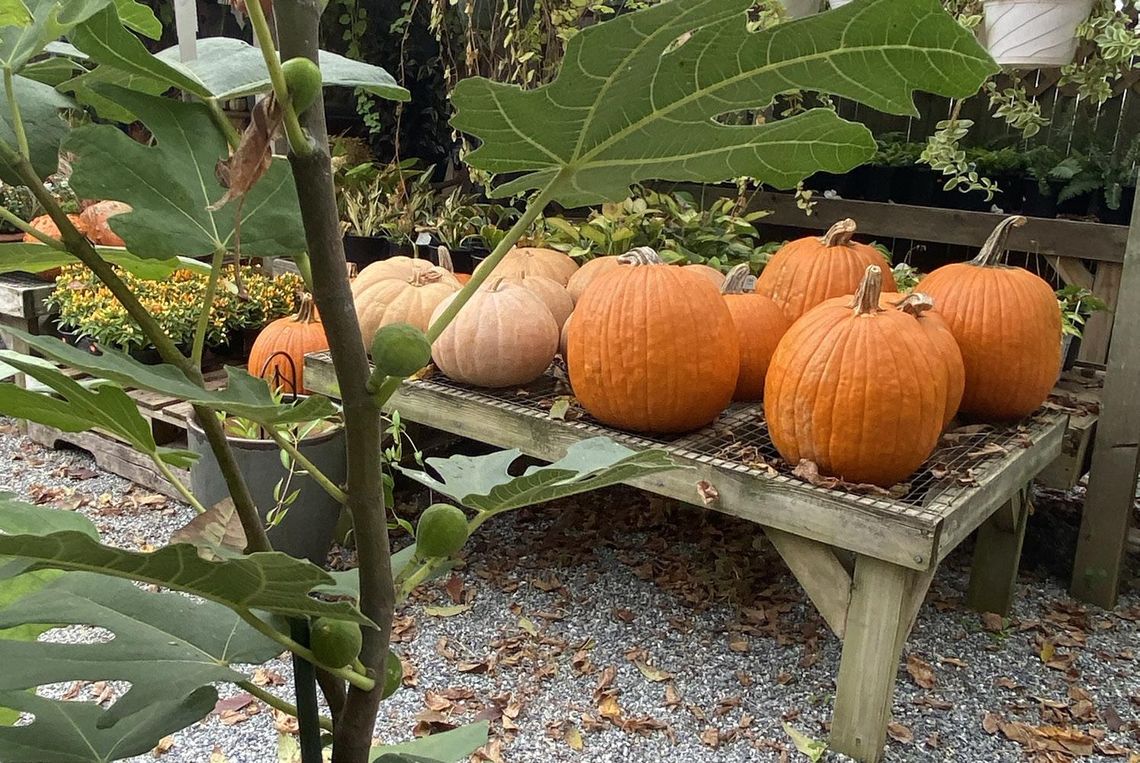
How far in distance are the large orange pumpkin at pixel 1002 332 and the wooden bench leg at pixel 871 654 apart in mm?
626

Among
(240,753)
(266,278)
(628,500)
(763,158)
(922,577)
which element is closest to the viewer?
(763,158)

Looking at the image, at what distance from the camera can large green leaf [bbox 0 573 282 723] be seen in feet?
1.25

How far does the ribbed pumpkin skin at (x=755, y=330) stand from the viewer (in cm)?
214

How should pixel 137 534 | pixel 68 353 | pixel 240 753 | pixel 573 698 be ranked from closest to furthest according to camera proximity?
pixel 68 353, pixel 240 753, pixel 573 698, pixel 137 534

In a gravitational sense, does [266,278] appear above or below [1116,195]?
below

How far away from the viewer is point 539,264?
2736 mm

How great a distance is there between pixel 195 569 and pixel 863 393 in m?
1.51

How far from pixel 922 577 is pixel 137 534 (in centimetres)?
199

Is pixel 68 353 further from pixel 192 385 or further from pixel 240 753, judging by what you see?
pixel 240 753

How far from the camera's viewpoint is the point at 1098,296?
9.76 feet

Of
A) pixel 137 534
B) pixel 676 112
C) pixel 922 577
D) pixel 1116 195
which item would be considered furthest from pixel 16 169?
pixel 1116 195

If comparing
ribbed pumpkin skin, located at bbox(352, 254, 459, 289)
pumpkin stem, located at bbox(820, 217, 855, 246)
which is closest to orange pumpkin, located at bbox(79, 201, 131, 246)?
ribbed pumpkin skin, located at bbox(352, 254, 459, 289)

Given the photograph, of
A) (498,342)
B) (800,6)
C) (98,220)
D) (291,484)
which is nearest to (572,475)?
(498,342)

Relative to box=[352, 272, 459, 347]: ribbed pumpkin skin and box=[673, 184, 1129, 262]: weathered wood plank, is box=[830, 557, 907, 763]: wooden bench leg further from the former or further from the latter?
box=[673, 184, 1129, 262]: weathered wood plank
